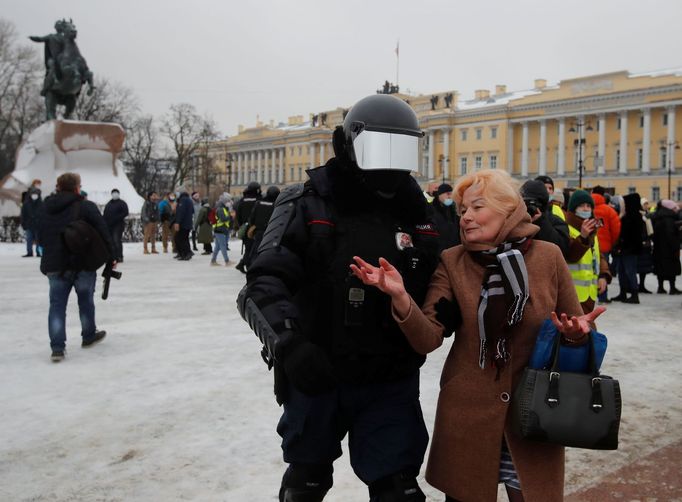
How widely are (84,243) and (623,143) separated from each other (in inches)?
2726

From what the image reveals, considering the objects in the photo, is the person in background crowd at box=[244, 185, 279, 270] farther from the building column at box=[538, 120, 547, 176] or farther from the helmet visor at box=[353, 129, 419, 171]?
the building column at box=[538, 120, 547, 176]

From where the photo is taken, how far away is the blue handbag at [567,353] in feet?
6.64

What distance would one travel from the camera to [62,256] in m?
6.18

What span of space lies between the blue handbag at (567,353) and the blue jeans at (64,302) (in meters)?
4.97

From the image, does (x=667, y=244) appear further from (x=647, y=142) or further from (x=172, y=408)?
(x=647, y=142)

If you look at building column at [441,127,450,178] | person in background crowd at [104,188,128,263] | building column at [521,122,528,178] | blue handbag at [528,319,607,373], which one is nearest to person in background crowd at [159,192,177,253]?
person in background crowd at [104,188,128,263]

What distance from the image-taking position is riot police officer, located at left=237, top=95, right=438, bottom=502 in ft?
7.11

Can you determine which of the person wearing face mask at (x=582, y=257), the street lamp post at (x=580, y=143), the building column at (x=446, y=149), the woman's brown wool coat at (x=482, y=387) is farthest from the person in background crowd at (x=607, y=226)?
the building column at (x=446, y=149)

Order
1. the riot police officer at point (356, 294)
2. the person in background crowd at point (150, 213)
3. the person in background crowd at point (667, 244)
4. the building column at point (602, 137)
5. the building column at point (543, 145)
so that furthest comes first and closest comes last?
the building column at point (543, 145)
the building column at point (602, 137)
the person in background crowd at point (150, 213)
the person in background crowd at point (667, 244)
the riot police officer at point (356, 294)

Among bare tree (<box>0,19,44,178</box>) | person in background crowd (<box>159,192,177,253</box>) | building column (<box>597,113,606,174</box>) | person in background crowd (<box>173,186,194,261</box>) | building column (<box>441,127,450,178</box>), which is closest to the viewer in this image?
person in background crowd (<box>173,186,194,261</box>)

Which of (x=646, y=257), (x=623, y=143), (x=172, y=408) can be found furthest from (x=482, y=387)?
(x=623, y=143)

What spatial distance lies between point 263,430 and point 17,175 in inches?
815

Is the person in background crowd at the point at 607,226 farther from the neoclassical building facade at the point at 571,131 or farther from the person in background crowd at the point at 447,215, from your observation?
the neoclassical building facade at the point at 571,131

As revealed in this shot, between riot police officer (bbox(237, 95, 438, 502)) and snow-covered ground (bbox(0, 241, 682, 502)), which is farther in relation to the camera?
snow-covered ground (bbox(0, 241, 682, 502))
